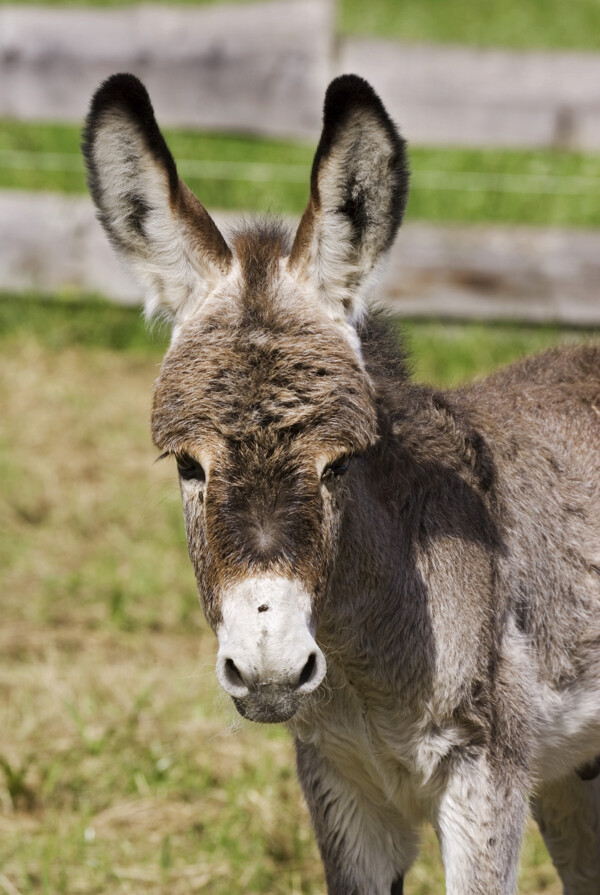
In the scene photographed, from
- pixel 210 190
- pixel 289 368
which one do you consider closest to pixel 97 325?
pixel 210 190

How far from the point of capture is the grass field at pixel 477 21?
21391 millimetres

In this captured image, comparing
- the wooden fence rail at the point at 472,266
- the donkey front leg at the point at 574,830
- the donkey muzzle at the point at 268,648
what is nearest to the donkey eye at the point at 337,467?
the donkey muzzle at the point at 268,648

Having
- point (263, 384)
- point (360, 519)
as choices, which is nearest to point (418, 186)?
point (360, 519)

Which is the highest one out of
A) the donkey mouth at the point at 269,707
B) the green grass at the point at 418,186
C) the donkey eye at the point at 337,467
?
the donkey eye at the point at 337,467

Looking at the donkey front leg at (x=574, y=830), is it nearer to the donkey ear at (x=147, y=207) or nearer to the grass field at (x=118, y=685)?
the grass field at (x=118, y=685)

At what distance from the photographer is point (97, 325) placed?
964 cm

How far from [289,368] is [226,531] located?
0.47m

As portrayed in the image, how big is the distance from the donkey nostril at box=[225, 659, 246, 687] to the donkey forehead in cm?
56

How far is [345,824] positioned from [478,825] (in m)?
0.48

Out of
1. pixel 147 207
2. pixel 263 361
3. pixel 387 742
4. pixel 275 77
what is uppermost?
pixel 147 207

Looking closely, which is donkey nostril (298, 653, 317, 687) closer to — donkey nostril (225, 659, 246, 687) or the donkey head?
the donkey head

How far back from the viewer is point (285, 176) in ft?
36.7

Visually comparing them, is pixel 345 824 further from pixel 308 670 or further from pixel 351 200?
pixel 351 200

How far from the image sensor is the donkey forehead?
289 cm
